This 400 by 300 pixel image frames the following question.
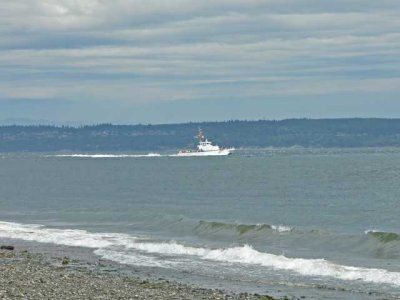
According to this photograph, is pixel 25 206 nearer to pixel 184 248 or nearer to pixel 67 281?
pixel 184 248

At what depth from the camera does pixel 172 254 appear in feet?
129

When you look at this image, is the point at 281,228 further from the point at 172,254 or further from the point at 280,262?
the point at 280,262

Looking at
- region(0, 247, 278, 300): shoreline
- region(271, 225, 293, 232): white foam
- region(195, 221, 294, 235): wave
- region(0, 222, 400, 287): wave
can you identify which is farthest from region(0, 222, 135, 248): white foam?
region(0, 247, 278, 300): shoreline

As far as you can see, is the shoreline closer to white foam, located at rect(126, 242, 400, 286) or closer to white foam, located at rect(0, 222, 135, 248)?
white foam, located at rect(126, 242, 400, 286)

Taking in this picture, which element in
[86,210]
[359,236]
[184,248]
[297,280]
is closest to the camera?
[297,280]

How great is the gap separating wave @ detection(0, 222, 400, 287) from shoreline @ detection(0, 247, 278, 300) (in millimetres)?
4870

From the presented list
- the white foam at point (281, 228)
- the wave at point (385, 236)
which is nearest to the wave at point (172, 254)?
the wave at point (385, 236)

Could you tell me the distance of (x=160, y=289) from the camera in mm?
27656

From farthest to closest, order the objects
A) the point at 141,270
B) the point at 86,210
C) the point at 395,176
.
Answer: the point at 395,176 → the point at 86,210 → the point at 141,270

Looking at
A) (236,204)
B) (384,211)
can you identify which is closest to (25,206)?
(236,204)

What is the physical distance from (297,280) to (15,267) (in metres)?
10.2

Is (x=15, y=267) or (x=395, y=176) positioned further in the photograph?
(x=395, y=176)

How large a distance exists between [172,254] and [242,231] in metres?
10.4

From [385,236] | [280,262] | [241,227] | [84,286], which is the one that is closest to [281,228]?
[241,227]
